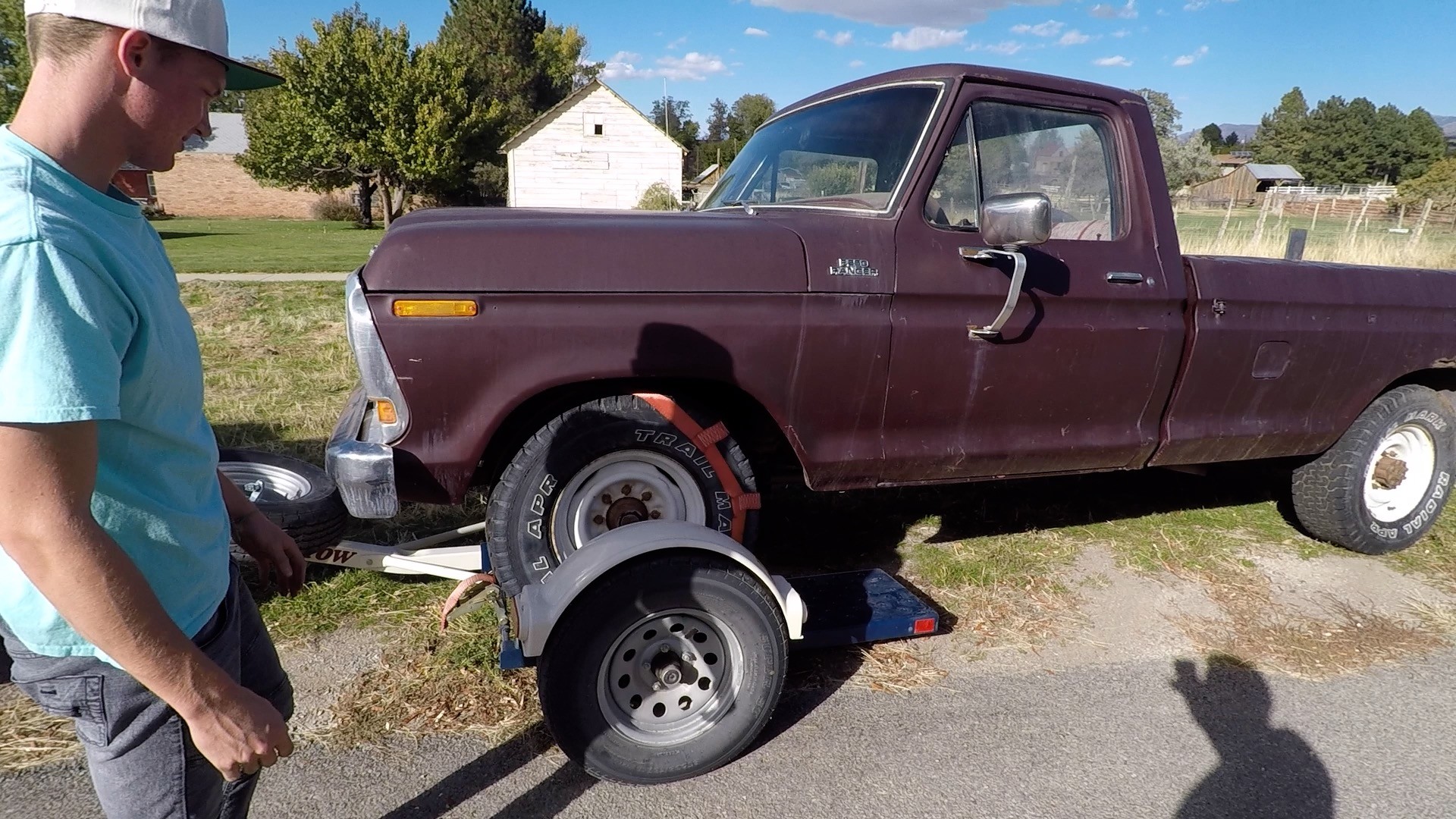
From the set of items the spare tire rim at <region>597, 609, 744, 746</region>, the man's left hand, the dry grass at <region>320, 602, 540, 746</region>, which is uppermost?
the man's left hand

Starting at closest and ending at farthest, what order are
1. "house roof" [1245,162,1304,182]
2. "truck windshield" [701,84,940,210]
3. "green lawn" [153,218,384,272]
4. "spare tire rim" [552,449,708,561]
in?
"spare tire rim" [552,449,708,561], "truck windshield" [701,84,940,210], "green lawn" [153,218,384,272], "house roof" [1245,162,1304,182]

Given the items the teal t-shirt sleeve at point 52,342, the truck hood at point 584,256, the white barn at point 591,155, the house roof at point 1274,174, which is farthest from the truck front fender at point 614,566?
the house roof at point 1274,174

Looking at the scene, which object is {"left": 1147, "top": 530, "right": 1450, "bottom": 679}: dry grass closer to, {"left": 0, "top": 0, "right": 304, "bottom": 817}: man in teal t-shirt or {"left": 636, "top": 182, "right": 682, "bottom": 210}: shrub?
{"left": 0, "top": 0, "right": 304, "bottom": 817}: man in teal t-shirt

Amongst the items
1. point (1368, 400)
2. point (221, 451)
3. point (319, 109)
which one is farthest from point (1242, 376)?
point (319, 109)

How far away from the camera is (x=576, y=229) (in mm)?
2986

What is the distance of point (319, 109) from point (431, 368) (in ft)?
115

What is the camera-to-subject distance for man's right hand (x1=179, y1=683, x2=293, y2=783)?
4.24 feet

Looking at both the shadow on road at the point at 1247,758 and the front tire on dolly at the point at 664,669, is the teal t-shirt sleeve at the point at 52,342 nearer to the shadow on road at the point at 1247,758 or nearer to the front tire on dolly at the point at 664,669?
the front tire on dolly at the point at 664,669

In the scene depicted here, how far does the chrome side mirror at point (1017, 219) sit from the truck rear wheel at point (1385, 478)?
8.21 feet

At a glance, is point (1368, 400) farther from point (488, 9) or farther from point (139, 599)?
point (488, 9)

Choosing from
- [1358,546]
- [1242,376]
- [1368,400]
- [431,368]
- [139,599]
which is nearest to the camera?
[139,599]

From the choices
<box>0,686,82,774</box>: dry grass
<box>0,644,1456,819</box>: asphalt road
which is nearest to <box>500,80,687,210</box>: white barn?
<box>0,644,1456,819</box>: asphalt road

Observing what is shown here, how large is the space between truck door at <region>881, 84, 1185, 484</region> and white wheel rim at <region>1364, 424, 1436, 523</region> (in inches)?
68.5

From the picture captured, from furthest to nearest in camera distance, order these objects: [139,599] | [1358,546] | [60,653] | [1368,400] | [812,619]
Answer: [1358,546] < [1368,400] < [812,619] < [60,653] < [139,599]
